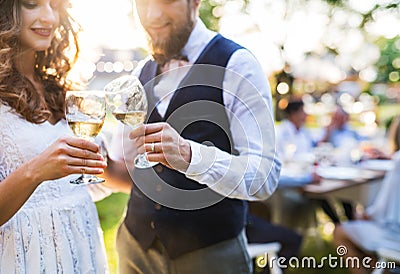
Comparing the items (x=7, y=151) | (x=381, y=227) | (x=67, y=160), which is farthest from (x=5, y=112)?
(x=381, y=227)

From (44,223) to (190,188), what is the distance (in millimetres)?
286

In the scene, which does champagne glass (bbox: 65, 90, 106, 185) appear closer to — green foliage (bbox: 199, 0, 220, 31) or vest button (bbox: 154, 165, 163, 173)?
vest button (bbox: 154, 165, 163, 173)

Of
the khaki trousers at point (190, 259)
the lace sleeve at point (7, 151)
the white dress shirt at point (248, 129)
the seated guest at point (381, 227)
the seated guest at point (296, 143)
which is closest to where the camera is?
the lace sleeve at point (7, 151)

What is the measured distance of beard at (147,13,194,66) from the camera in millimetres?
1031

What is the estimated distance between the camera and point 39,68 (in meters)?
1.02

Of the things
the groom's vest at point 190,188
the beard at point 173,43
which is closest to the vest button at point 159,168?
the groom's vest at point 190,188

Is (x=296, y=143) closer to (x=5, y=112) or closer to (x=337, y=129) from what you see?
(x=337, y=129)

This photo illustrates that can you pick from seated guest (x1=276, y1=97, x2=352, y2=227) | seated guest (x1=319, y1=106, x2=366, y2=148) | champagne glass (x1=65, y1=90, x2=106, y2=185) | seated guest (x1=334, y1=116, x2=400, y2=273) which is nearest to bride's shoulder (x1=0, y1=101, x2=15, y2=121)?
champagne glass (x1=65, y1=90, x2=106, y2=185)

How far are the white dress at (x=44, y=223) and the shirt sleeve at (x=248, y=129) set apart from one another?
250mm

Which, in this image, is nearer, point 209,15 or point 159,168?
point 159,168

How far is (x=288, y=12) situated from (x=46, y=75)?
0.62 meters

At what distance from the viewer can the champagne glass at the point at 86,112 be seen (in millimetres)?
816

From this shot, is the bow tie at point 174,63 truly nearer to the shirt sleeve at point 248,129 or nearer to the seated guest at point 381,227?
the shirt sleeve at point 248,129

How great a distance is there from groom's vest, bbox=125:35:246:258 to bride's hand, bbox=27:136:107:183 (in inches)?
10.0
